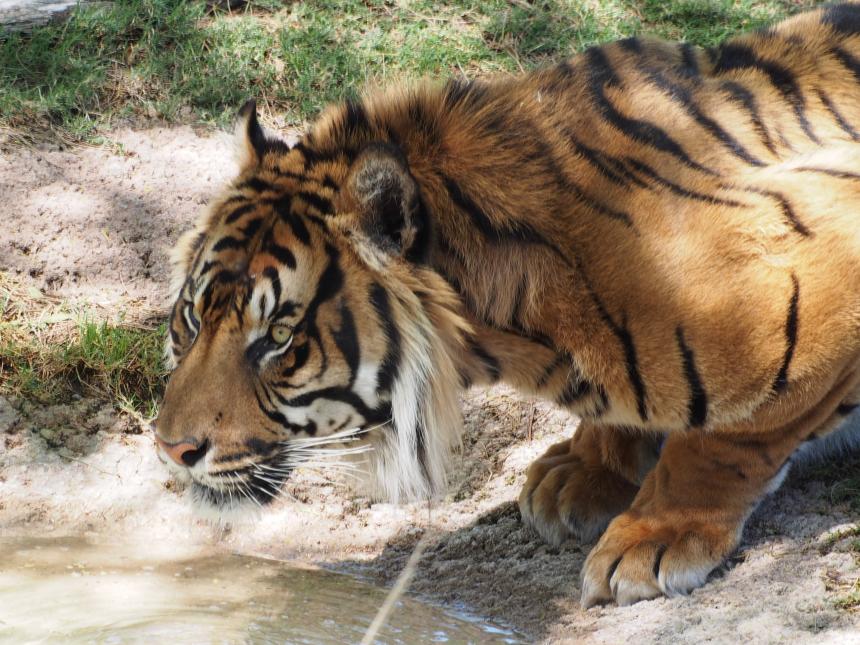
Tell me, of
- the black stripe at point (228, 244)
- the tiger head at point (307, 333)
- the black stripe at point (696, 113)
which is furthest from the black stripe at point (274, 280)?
the black stripe at point (696, 113)

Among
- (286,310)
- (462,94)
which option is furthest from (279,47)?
(286,310)

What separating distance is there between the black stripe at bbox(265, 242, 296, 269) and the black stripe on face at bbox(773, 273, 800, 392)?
3.88ft

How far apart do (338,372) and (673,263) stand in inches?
32.8

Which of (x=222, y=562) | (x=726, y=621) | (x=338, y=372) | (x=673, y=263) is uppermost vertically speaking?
(x=673, y=263)

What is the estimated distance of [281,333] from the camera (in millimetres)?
2598

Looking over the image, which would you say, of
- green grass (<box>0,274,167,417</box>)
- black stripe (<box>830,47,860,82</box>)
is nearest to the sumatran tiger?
black stripe (<box>830,47,860,82</box>)

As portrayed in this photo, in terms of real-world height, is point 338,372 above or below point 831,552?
above

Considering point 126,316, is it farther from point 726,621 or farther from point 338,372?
point 726,621

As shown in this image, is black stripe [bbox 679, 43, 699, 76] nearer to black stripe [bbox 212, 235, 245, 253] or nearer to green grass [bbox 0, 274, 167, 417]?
black stripe [bbox 212, 235, 245, 253]

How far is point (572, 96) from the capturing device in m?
2.78

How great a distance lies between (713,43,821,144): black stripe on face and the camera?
9.69 feet

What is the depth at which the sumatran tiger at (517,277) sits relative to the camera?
2.59 metres

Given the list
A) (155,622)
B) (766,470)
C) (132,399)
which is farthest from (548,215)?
(132,399)

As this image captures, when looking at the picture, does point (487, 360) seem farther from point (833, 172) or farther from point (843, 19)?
point (843, 19)
